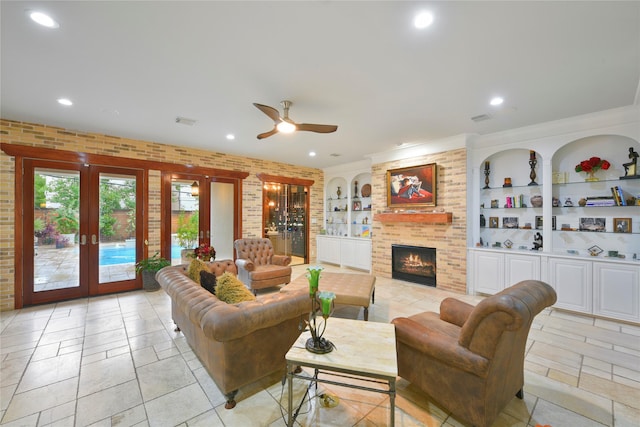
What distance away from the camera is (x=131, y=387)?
7.23 ft

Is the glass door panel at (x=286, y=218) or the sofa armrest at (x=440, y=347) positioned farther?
the glass door panel at (x=286, y=218)

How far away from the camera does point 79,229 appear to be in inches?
177

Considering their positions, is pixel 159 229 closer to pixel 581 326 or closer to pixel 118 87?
pixel 118 87

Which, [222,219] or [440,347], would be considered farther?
[222,219]

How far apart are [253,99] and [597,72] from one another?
12.0 feet

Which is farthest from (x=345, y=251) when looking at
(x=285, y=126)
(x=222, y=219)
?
(x=285, y=126)

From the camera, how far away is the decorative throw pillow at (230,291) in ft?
7.46

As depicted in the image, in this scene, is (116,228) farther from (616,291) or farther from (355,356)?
(616,291)

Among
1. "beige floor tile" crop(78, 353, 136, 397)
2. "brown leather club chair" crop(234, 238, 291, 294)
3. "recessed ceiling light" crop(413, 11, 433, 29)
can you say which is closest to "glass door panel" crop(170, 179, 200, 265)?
"brown leather club chair" crop(234, 238, 291, 294)

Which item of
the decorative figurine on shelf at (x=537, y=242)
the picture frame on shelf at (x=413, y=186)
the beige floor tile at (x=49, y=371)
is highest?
the picture frame on shelf at (x=413, y=186)

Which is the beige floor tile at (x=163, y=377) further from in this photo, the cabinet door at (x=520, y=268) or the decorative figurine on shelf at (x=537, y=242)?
the decorative figurine on shelf at (x=537, y=242)

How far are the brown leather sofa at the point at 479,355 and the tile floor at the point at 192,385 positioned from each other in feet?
0.84

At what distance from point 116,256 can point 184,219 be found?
1315mm

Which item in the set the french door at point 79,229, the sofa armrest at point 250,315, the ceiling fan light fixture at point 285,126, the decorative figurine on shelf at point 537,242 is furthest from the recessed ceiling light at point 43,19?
the decorative figurine on shelf at point 537,242
